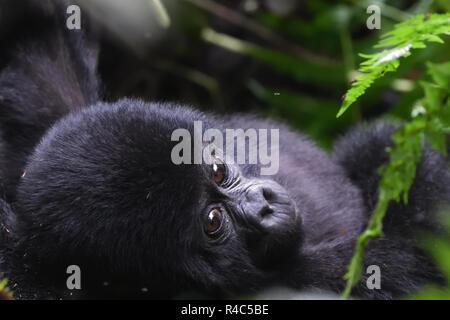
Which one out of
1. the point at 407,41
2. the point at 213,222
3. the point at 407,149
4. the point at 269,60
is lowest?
the point at 213,222

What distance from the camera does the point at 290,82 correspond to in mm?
4512

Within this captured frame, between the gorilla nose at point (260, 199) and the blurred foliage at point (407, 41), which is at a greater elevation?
the blurred foliage at point (407, 41)

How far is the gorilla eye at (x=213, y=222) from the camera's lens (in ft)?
7.67

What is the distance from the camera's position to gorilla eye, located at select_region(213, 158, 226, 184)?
2.48 m

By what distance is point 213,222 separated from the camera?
2354 millimetres

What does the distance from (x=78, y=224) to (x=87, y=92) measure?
1.15 meters

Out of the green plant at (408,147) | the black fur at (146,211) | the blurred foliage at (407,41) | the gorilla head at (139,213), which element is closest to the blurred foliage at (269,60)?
the black fur at (146,211)

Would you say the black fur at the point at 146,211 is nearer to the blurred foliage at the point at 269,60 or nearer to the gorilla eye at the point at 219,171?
the gorilla eye at the point at 219,171

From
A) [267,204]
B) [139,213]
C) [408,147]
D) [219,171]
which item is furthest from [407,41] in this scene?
[139,213]

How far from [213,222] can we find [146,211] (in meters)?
0.37

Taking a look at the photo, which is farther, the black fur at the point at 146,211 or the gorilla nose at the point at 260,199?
the gorilla nose at the point at 260,199

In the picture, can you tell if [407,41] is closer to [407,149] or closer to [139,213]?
[407,149]
